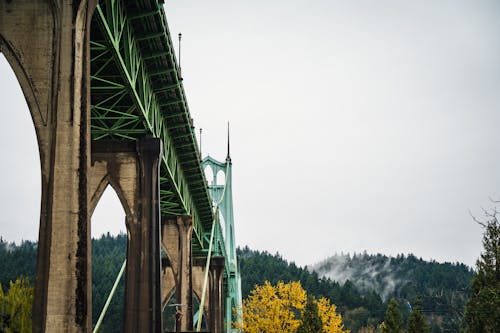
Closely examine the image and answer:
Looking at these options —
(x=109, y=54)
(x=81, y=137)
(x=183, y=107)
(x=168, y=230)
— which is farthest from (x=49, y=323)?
(x=168, y=230)

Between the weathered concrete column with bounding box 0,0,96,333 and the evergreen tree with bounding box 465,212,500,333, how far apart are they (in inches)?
496

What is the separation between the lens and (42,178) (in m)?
16.3

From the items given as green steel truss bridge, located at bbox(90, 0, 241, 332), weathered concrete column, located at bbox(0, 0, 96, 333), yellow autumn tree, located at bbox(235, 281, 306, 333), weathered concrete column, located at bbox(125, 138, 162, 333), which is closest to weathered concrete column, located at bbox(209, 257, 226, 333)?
yellow autumn tree, located at bbox(235, 281, 306, 333)

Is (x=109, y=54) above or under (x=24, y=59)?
above

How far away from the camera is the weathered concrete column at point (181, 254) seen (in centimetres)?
4128

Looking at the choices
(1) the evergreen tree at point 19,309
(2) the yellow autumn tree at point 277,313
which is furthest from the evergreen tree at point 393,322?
(1) the evergreen tree at point 19,309

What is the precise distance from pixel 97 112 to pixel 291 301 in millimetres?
20821

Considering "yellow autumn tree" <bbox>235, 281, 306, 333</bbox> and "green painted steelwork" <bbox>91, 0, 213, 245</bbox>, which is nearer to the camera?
"green painted steelwork" <bbox>91, 0, 213, 245</bbox>

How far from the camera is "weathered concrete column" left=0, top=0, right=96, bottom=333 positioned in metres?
15.6

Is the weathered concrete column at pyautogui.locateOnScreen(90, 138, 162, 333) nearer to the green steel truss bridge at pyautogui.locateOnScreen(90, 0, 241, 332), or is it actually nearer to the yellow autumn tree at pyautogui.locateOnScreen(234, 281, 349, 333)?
the green steel truss bridge at pyautogui.locateOnScreen(90, 0, 241, 332)

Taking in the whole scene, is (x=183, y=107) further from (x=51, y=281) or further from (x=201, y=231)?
(x=201, y=231)

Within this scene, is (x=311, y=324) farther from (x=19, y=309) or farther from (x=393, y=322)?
(x=19, y=309)

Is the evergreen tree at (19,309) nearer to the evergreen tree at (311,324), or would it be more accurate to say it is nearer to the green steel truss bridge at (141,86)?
the green steel truss bridge at (141,86)

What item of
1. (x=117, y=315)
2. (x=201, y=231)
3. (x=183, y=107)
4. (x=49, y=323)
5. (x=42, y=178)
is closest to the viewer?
(x=49, y=323)
